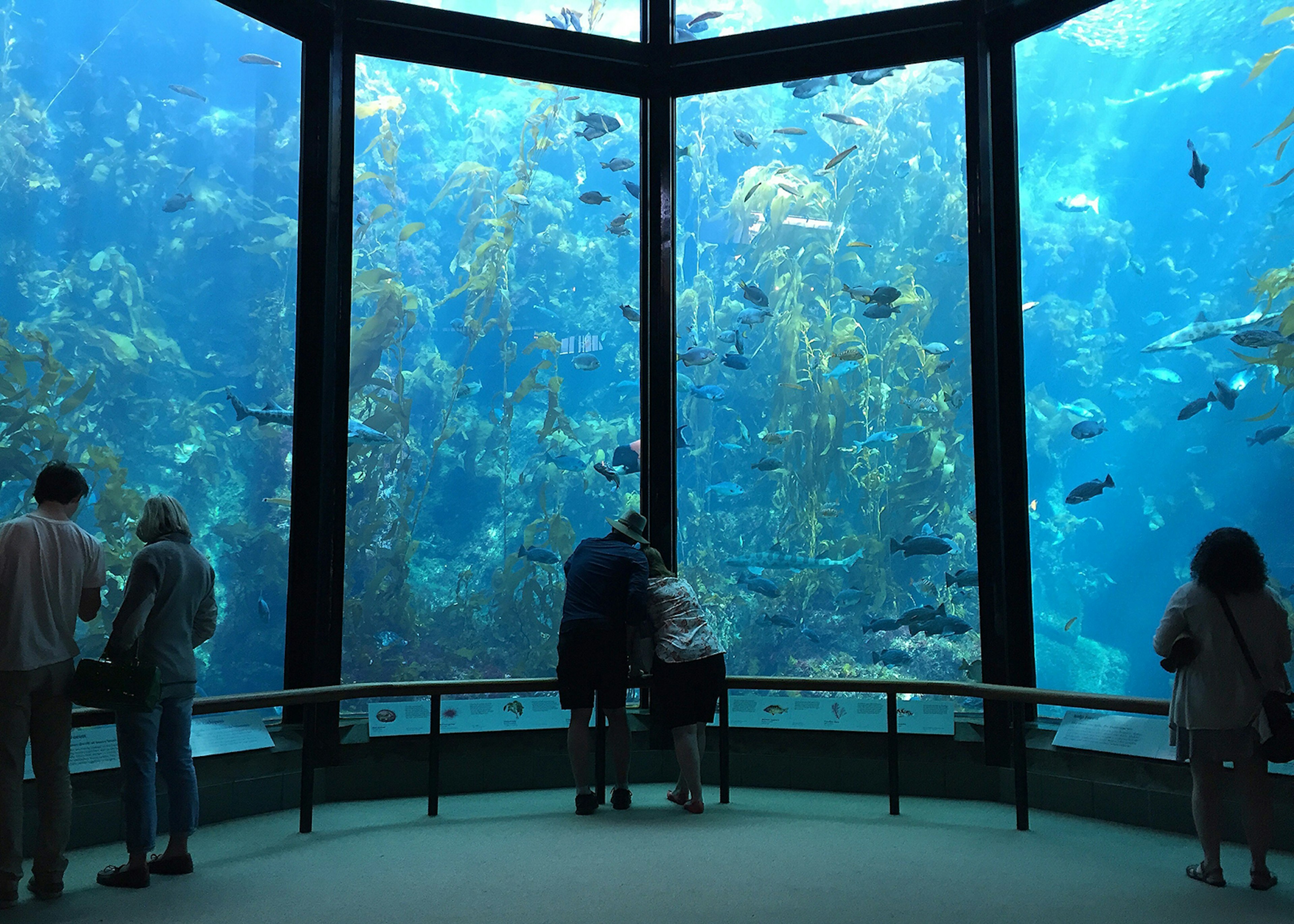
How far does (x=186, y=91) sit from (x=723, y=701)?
5.84 metres

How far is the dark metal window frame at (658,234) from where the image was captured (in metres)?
4.99

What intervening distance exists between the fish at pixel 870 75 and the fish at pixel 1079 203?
3.61 metres

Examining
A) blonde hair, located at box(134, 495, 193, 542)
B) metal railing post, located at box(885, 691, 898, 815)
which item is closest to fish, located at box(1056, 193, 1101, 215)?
metal railing post, located at box(885, 691, 898, 815)

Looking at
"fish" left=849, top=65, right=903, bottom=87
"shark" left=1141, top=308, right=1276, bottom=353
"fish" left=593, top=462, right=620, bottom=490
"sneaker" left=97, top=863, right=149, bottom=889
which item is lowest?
"sneaker" left=97, top=863, right=149, bottom=889

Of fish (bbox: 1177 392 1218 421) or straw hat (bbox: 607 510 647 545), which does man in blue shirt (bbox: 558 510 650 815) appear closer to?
straw hat (bbox: 607 510 647 545)

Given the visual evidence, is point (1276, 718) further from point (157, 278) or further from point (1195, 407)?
point (157, 278)

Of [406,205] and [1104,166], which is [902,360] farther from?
[406,205]

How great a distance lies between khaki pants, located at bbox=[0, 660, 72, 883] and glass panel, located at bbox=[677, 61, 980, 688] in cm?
727

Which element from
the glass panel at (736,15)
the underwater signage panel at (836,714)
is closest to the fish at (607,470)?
the underwater signage panel at (836,714)

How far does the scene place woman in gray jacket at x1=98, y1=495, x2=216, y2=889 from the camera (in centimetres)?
313

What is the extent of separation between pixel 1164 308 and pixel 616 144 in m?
8.83

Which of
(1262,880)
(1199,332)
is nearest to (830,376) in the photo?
(1199,332)

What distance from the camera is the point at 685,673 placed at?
4.42m

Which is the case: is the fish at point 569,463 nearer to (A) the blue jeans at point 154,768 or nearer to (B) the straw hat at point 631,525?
(B) the straw hat at point 631,525
